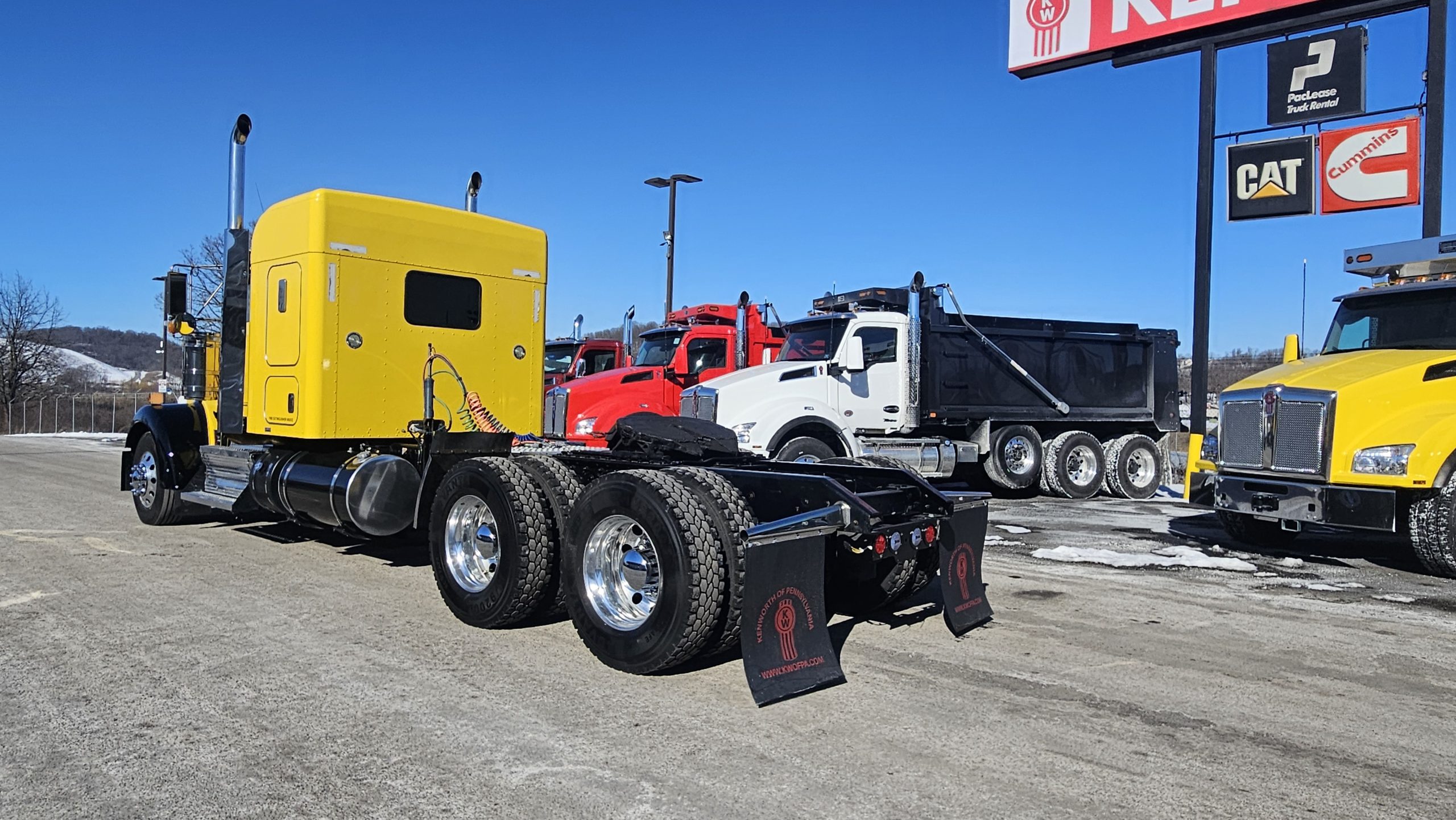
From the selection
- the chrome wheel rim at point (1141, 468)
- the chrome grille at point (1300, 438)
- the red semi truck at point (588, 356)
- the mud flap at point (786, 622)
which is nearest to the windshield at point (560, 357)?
the red semi truck at point (588, 356)

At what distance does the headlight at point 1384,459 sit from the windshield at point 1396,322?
153 centimetres

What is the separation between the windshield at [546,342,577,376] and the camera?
18.1 meters

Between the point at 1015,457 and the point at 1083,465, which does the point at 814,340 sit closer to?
the point at 1015,457

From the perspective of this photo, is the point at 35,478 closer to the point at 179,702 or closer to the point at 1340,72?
the point at 179,702

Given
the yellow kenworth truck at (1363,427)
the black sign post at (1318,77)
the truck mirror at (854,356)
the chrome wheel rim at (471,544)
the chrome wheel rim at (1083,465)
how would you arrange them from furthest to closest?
the chrome wheel rim at (1083,465)
the black sign post at (1318,77)
the truck mirror at (854,356)
the yellow kenworth truck at (1363,427)
the chrome wheel rim at (471,544)

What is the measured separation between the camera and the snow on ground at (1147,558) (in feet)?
28.2

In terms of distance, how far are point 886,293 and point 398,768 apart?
38.6 feet

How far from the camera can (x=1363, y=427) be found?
799 cm

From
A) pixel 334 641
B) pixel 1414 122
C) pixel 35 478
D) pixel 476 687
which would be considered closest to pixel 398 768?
pixel 476 687

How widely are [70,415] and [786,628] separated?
2155 inches

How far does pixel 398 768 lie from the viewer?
3.68 meters

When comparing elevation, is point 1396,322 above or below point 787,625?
above

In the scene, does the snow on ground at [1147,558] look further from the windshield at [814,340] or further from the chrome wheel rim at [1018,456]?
the chrome wheel rim at [1018,456]

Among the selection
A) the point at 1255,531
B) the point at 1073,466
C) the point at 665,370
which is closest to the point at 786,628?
the point at 1255,531
